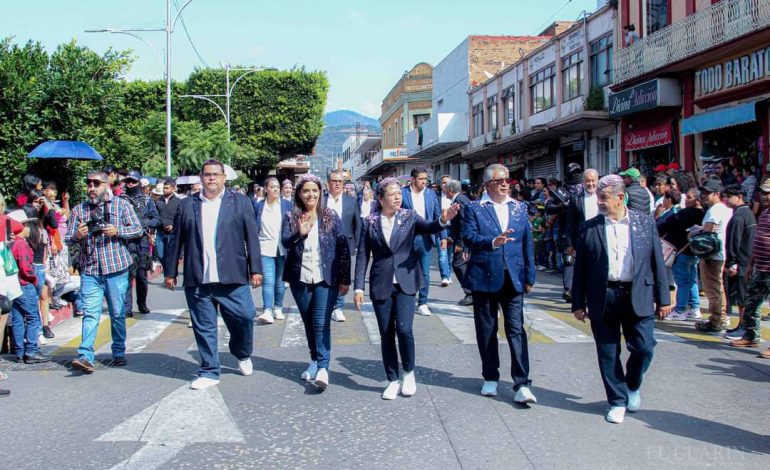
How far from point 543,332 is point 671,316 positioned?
2113mm

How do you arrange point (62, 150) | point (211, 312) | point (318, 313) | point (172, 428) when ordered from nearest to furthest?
point (172, 428) → point (318, 313) → point (211, 312) → point (62, 150)

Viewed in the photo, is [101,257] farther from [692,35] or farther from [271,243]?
[692,35]

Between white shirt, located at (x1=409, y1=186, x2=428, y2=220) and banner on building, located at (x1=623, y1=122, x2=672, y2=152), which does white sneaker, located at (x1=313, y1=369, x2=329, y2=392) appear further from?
banner on building, located at (x1=623, y1=122, x2=672, y2=152)

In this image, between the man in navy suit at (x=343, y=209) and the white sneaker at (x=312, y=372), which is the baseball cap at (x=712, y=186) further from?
the white sneaker at (x=312, y=372)

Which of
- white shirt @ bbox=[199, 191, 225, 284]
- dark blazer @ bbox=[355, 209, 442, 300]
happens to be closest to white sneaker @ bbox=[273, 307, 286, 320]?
white shirt @ bbox=[199, 191, 225, 284]

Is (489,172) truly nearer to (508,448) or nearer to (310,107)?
(508,448)

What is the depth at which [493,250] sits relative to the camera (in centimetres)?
605

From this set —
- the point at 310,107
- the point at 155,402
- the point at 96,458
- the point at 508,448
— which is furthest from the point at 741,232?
the point at 310,107

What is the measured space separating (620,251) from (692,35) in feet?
47.5

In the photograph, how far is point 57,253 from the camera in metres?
9.41

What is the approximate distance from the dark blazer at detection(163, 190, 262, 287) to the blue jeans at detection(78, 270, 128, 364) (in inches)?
34.9

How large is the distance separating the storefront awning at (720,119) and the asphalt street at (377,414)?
9.34 meters

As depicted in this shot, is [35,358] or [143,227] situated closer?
[35,358]

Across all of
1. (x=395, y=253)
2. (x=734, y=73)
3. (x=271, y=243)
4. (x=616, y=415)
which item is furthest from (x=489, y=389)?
(x=734, y=73)
